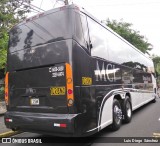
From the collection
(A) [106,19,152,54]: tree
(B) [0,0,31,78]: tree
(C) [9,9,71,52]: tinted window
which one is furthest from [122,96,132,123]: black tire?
(A) [106,19,152,54]: tree

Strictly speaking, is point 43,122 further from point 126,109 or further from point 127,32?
point 127,32

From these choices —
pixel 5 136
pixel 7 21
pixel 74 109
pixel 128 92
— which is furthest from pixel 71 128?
pixel 7 21

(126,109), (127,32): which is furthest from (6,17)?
(127,32)

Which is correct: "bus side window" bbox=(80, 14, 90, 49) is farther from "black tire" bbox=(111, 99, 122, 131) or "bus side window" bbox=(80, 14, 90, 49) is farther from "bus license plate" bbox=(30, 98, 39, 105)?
"black tire" bbox=(111, 99, 122, 131)

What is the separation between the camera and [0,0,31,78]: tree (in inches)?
637

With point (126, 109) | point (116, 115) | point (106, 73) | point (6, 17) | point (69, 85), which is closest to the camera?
point (69, 85)

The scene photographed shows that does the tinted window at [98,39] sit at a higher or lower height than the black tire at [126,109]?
higher

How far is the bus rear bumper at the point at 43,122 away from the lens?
17.2ft

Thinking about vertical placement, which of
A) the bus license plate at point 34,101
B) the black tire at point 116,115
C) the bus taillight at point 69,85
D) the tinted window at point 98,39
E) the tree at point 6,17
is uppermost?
the tree at point 6,17

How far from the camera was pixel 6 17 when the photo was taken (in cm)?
1891

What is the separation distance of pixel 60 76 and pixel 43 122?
1110 millimetres

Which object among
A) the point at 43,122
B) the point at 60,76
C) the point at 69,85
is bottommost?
the point at 43,122

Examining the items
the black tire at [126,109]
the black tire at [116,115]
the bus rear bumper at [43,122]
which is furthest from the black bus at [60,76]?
the black tire at [126,109]

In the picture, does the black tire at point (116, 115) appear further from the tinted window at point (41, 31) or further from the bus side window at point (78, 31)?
the tinted window at point (41, 31)
